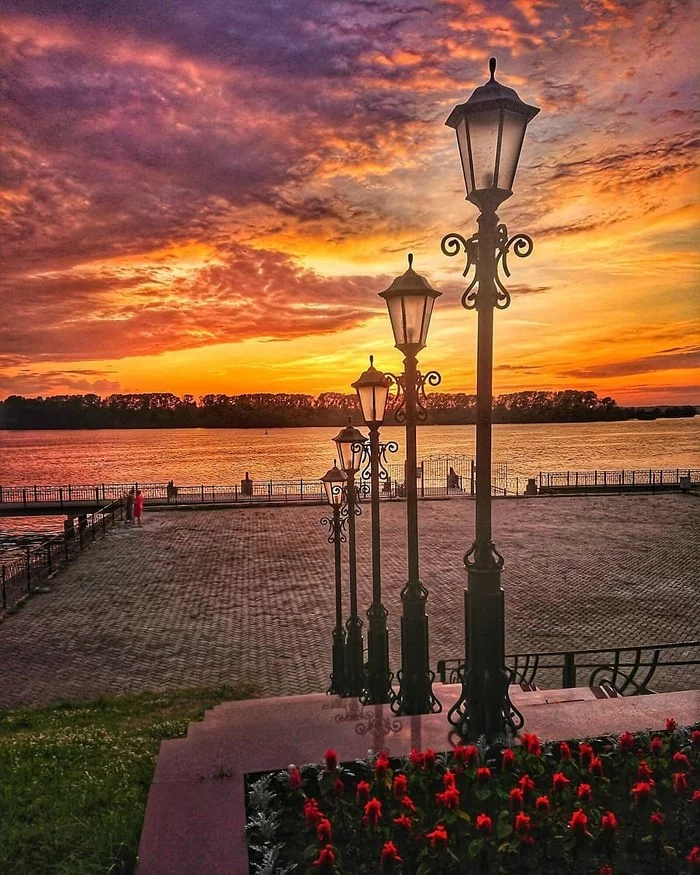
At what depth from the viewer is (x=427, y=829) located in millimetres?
3680

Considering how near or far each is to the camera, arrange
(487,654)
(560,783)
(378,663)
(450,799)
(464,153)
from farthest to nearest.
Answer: (378,663) < (487,654) < (464,153) < (560,783) < (450,799)

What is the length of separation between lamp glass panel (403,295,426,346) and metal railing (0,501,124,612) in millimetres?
14196

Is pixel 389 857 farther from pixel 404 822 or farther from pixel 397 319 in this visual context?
pixel 397 319

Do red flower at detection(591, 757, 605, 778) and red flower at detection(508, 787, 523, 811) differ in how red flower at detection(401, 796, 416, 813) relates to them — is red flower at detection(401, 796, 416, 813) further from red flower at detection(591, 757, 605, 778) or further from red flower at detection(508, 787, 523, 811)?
red flower at detection(591, 757, 605, 778)

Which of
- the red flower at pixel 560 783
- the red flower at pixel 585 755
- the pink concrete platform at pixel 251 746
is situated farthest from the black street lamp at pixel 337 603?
the red flower at pixel 560 783

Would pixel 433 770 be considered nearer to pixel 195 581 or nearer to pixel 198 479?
pixel 195 581

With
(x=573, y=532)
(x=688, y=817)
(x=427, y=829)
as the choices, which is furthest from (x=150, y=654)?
(x=573, y=532)

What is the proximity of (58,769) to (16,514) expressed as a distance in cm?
3166

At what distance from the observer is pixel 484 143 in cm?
441

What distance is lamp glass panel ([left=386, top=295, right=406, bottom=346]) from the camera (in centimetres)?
601

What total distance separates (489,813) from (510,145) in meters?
4.34

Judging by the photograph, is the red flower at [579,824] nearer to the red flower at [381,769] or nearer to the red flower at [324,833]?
the red flower at [381,769]

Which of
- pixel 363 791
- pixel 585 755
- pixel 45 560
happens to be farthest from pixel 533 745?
pixel 45 560

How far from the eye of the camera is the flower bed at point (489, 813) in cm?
335
